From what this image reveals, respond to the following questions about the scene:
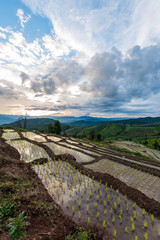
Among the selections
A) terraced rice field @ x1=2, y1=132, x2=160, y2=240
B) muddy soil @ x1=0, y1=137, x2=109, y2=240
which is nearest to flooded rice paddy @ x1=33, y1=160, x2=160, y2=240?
terraced rice field @ x1=2, y1=132, x2=160, y2=240

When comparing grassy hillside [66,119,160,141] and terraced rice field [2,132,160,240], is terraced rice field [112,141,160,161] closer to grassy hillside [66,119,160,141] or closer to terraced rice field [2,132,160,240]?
terraced rice field [2,132,160,240]

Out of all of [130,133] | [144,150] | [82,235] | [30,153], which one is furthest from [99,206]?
[130,133]

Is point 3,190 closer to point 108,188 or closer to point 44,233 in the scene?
point 44,233

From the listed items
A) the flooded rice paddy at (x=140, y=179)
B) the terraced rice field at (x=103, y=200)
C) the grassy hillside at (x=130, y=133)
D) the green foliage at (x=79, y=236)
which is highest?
the green foliage at (x=79, y=236)

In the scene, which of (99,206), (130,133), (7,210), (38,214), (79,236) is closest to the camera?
(79,236)

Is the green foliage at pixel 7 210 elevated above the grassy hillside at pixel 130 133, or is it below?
above

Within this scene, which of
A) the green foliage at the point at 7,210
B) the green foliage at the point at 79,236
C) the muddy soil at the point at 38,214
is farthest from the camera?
the green foliage at the point at 7,210

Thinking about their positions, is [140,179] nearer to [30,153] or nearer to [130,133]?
[30,153]

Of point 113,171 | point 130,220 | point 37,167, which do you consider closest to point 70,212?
point 130,220

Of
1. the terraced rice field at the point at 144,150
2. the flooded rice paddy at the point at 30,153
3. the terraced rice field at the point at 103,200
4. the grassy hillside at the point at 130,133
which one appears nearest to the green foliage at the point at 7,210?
the terraced rice field at the point at 103,200

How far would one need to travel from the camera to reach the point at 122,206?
20.6ft

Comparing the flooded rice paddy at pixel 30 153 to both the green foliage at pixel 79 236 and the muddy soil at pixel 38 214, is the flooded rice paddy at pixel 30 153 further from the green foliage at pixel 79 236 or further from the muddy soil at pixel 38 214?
the green foliage at pixel 79 236

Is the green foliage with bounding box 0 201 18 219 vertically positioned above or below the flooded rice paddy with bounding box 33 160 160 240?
above

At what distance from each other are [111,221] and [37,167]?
818cm
